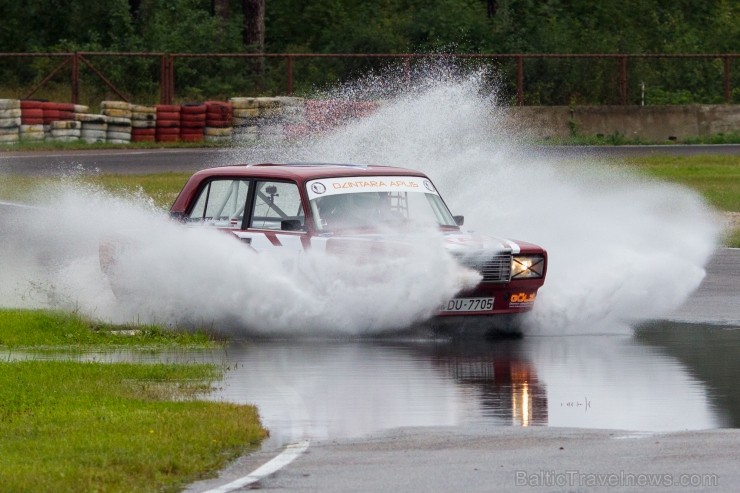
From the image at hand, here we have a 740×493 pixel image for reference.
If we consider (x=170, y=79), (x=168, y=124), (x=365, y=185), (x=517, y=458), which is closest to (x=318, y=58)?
(x=170, y=79)

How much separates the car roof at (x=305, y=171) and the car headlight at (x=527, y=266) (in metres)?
1.69

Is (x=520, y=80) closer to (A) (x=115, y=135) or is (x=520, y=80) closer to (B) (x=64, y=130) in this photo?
(A) (x=115, y=135)

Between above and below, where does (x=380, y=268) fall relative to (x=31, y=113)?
above

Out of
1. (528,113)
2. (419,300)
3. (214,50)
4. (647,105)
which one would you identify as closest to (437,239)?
(419,300)

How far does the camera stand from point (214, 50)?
155ft

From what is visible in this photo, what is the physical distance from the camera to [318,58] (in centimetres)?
4534

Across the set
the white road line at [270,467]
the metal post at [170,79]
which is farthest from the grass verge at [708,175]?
the white road line at [270,467]

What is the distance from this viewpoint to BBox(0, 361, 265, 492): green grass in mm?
8477

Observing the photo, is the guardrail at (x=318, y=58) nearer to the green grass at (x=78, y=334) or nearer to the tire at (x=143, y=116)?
the tire at (x=143, y=116)

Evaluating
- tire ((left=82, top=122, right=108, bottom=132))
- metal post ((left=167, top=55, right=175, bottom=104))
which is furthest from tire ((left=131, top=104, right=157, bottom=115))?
metal post ((left=167, top=55, right=175, bottom=104))

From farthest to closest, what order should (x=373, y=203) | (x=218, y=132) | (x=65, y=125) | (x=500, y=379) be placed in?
(x=218, y=132), (x=65, y=125), (x=373, y=203), (x=500, y=379)

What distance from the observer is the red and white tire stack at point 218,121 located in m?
40.6

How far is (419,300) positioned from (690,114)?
30.1m

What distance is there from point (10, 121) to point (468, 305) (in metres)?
25.6
